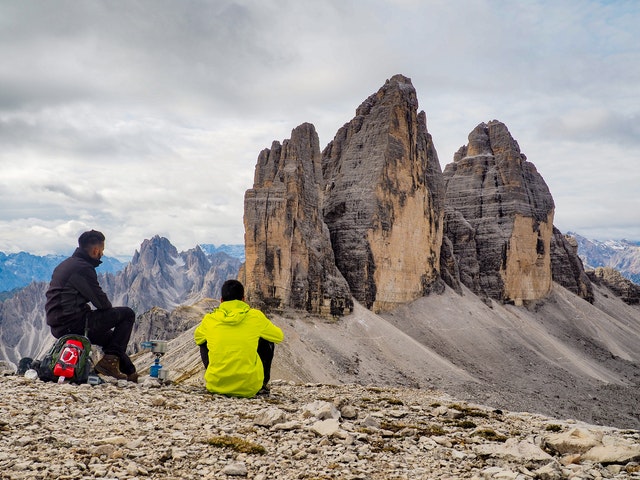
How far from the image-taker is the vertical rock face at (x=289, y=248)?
5578 centimetres

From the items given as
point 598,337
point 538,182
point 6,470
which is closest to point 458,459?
point 6,470

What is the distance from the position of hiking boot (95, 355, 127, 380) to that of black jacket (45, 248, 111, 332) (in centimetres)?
139

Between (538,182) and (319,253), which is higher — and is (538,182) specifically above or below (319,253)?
above

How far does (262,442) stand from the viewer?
26.4 feet

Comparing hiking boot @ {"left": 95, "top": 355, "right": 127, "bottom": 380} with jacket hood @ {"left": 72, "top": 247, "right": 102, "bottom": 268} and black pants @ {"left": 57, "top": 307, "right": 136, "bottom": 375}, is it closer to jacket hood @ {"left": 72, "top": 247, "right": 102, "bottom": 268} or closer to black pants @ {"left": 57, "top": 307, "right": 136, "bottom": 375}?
black pants @ {"left": 57, "top": 307, "right": 136, "bottom": 375}

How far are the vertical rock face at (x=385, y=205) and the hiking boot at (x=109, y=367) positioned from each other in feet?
183

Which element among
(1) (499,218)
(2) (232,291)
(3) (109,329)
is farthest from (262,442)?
(1) (499,218)

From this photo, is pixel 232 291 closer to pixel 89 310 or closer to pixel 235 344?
pixel 235 344

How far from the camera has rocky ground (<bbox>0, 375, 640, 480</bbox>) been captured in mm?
6738

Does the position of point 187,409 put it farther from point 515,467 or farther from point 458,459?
point 515,467

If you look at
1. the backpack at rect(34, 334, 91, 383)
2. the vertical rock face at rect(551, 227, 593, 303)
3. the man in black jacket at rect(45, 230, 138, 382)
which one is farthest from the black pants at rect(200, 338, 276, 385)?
the vertical rock face at rect(551, 227, 593, 303)

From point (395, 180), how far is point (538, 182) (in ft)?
177

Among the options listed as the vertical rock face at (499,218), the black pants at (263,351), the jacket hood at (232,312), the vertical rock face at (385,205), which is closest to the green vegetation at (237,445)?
the jacket hood at (232,312)

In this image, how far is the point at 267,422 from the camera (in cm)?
893
